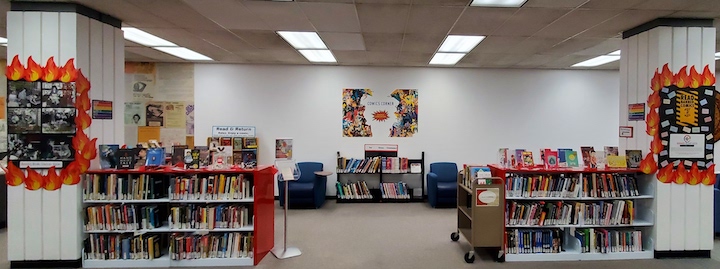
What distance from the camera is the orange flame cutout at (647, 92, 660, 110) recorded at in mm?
3711

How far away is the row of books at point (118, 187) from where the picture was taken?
3488 mm

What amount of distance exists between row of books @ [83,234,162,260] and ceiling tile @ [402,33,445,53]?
393 centimetres

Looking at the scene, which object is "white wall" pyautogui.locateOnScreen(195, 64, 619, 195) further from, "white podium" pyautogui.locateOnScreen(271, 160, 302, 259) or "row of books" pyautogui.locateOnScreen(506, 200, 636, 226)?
"row of books" pyautogui.locateOnScreen(506, 200, 636, 226)

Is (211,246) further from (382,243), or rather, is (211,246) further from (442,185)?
(442,185)

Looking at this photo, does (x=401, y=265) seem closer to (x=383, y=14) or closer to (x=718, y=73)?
(x=383, y=14)

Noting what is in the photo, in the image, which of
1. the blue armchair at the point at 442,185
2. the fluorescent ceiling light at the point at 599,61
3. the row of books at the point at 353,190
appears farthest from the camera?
the row of books at the point at 353,190

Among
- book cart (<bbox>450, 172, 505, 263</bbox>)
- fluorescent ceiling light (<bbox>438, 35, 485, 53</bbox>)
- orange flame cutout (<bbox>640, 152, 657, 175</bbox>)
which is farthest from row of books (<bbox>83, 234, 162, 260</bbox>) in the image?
orange flame cutout (<bbox>640, 152, 657, 175</bbox>)

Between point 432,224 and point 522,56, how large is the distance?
324 cm

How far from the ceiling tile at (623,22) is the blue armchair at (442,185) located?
3203mm

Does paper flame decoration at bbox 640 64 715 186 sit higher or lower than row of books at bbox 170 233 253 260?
higher

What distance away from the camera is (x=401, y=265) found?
3.65 metres

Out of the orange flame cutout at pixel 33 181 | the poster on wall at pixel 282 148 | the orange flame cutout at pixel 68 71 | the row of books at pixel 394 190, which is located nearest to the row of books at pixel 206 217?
the orange flame cutout at pixel 33 181

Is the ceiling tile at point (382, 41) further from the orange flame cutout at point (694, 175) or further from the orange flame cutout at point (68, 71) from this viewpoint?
the orange flame cutout at point (694, 175)

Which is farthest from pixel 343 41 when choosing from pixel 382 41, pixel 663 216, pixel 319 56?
pixel 663 216
